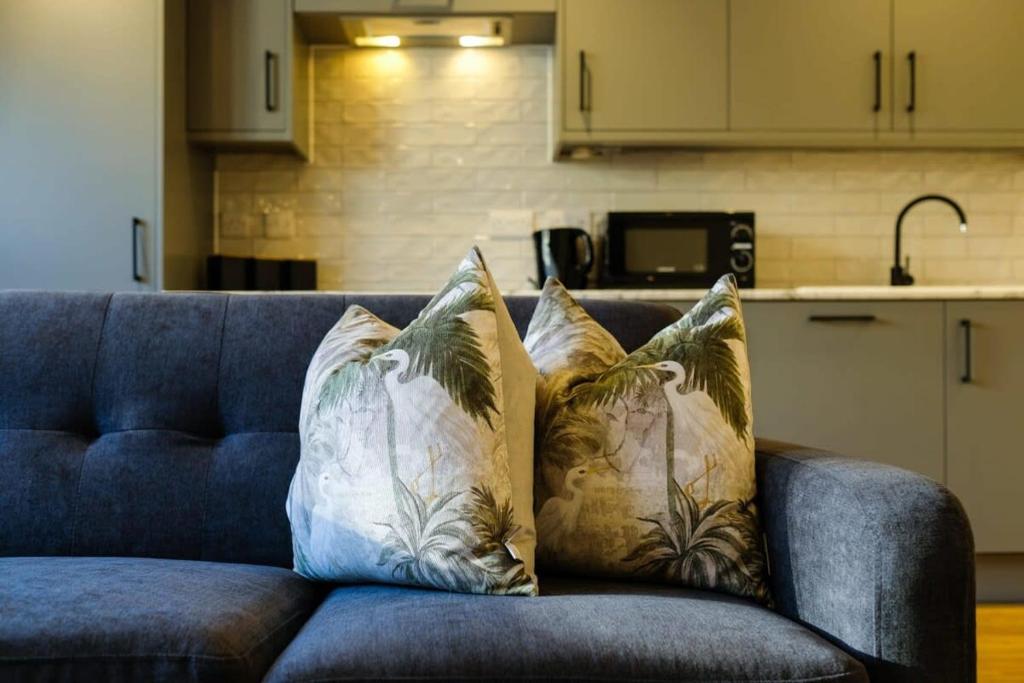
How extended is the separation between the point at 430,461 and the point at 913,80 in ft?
9.39

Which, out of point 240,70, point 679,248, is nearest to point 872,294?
point 679,248

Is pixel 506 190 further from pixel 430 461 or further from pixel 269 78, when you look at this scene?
pixel 430 461

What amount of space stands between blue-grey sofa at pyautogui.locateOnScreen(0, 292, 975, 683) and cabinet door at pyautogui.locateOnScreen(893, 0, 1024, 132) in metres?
2.18

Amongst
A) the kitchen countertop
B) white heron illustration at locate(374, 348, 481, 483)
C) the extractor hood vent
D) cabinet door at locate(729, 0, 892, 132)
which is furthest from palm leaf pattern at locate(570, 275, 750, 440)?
the extractor hood vent

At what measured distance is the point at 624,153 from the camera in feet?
13.1

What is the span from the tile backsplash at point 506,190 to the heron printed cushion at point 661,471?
2401 millimetres

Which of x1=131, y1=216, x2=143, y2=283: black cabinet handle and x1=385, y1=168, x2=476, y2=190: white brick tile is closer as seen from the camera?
x1=131, y1=216, x2=143, y2=283: black cabinet handle

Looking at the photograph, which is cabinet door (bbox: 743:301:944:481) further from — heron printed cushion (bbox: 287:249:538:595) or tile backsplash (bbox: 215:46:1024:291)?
heron printed cushion (bbox: 287:249:538:595)

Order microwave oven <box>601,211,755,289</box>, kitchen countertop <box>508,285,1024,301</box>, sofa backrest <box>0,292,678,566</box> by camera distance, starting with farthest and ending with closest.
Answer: microwave oven <box>601,211,755,289</box>, kitchen countertop <box>508,285,1024,301</box>, sofa backrest <box>0,292,678,566</box>

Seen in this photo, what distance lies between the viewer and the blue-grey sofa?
1.23 meters

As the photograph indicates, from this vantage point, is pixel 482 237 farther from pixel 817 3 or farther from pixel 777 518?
pixel 777 518

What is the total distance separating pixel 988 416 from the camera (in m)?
3.43

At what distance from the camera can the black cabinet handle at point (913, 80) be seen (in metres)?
3.66

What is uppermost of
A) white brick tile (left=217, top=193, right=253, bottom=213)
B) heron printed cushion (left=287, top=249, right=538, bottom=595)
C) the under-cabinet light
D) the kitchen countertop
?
the under-cabinet light
